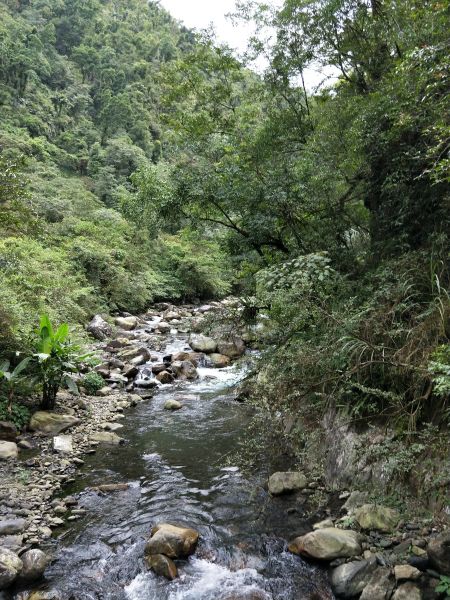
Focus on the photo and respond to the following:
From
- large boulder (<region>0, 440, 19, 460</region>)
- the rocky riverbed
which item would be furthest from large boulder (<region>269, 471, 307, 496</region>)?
large boulder (<region>0, 440, 19, 460</region>)

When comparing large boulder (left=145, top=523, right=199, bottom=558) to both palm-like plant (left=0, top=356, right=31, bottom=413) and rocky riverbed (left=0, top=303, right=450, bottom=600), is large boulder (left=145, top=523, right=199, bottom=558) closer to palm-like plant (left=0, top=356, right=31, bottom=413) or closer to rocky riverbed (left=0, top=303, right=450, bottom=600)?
rocky riverbed (left=0, top=303, right=450, bottom=600)

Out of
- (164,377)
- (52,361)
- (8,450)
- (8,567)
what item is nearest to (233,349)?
(164,377)

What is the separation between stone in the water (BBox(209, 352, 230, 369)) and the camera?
493 inches

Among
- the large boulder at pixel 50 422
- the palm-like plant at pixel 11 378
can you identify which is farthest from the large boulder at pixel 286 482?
the palm-like plant at pixel 11 378

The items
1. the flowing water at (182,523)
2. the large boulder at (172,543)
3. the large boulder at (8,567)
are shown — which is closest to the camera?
the large boulder at (8,567)

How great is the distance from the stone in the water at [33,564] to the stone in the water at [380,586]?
2925 millimetres

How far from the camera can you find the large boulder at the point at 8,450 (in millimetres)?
6020

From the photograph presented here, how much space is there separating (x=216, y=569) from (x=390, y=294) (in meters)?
3.70

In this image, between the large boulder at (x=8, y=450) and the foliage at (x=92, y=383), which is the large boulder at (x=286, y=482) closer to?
the large boulder at (x=8, y=450)

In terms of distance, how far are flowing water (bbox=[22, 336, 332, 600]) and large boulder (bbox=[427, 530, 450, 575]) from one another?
37.7 inches

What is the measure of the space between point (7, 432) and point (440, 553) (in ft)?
20.2

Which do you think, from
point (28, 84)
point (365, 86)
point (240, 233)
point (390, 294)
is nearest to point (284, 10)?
point (365, 86)

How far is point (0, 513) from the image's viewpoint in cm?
479

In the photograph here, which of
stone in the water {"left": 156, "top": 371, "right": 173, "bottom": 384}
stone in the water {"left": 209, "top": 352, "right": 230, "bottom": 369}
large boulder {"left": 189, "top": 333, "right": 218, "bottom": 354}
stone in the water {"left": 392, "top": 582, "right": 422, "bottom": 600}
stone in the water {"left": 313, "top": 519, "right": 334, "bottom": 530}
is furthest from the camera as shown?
large boulder {"left": 189, "top": 333, "right": 218, "bottom": 354}
